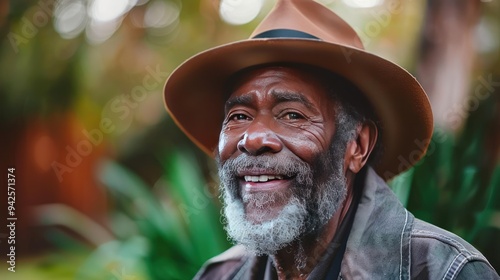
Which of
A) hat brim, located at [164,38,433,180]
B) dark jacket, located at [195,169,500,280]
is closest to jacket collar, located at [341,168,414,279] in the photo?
dark jacket, located at [195,169,500,280]

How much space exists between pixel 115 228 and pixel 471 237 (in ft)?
5.75

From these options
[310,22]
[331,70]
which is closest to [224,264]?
[331,70]

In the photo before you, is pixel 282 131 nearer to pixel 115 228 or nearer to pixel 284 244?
pixel 284 244

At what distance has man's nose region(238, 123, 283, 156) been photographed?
2395 millimetres

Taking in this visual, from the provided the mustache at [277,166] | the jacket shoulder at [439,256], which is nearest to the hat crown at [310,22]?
the mustache at [277,166]

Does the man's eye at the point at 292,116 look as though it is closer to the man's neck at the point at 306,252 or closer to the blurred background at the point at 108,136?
the man's neck at the point at 306,252

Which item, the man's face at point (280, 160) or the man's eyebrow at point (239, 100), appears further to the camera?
the man's eyebrow at point (239, 100)

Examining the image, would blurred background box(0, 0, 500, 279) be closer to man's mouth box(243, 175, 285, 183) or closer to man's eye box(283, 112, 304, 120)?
man's eye box(283, 112, 304, 120)

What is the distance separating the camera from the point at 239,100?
256cm

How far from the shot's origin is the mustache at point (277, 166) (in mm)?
2393

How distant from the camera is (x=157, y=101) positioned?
3.38 m

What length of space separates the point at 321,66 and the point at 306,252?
732 mm

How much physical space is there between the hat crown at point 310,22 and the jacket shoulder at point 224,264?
1.00 m

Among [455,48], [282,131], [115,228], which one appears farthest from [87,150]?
[455,48]
